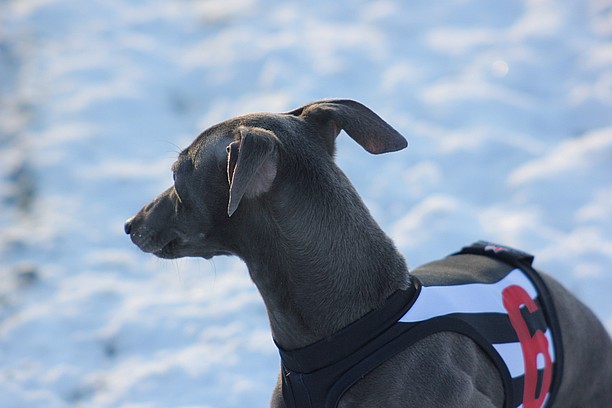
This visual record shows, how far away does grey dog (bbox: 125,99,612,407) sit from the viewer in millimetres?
2977

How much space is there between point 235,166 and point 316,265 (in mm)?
538

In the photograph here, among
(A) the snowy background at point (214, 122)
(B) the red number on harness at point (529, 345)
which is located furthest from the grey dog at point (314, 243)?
(A) the snowy background at point (214, 122)

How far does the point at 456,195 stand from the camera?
20.1 feet

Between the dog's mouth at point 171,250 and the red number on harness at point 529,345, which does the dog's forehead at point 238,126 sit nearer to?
the dog's mouth at point 171,250

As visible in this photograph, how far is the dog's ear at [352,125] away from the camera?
128 inches

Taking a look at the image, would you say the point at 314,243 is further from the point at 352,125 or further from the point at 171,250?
the point at 171,250

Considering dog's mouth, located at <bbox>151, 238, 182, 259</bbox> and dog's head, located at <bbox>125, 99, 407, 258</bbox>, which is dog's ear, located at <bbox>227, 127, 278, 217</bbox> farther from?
dog's mouth, located at <bbox>151, 238, 182, 259</bbox>

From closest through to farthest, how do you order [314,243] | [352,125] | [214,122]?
[314,243] < [352,125] < [214,122]

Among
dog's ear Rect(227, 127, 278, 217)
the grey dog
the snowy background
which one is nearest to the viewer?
dog's ear Rect(227, 127, 278, 217)

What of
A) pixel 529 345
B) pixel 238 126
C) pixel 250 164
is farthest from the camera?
pixel 529 345

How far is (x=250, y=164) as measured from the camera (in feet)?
8.84

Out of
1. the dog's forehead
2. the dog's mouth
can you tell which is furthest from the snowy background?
the dog's forehead

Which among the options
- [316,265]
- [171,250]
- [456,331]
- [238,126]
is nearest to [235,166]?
[238,126]

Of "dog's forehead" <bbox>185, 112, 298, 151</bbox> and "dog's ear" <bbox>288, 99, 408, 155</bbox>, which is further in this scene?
"dog's ear" <bbox>288, 99, 408, 155</bbox>
